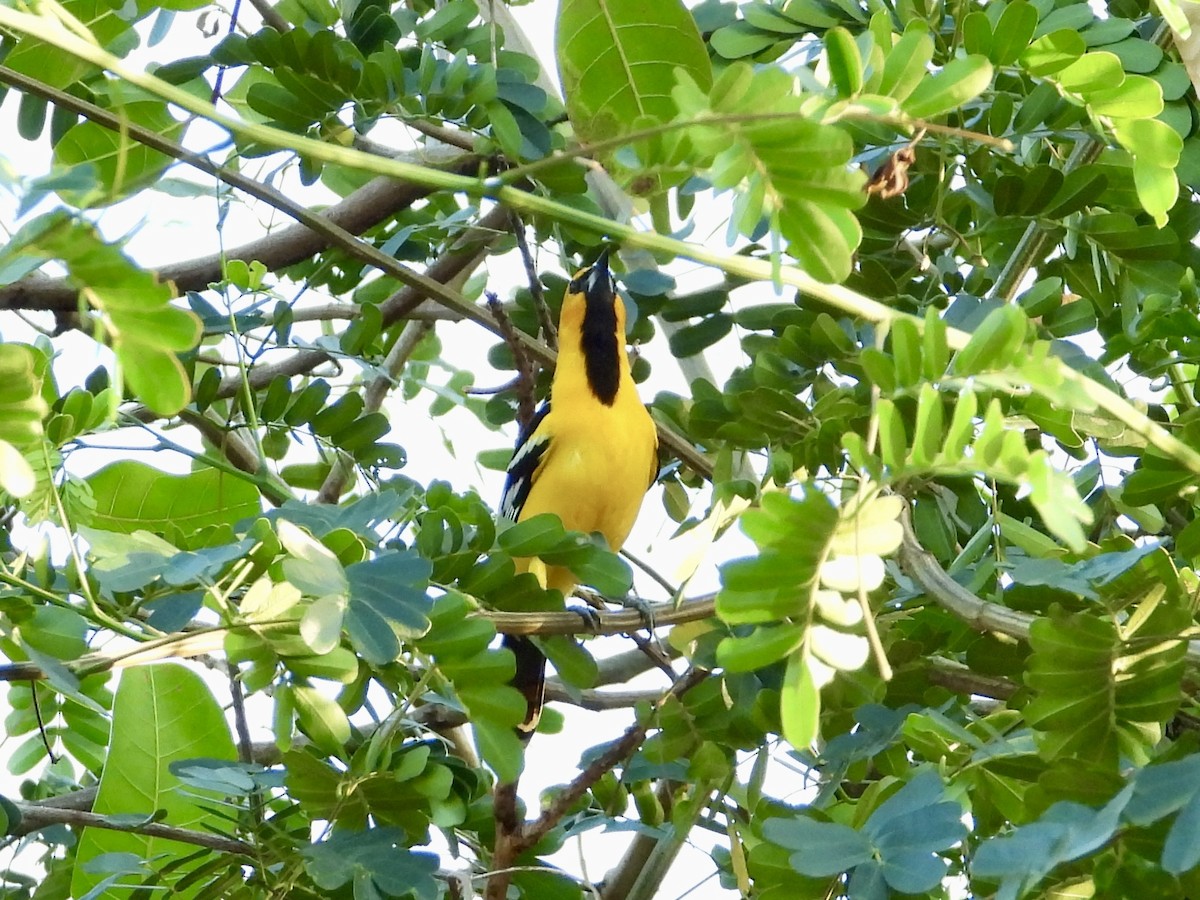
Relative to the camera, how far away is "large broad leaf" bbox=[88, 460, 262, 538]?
212cm

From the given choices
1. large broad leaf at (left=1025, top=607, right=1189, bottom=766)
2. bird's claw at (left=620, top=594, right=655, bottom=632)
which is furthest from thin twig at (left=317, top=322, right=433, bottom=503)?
large broad leaf at (left=1025, top=607, right=1189, bottom=766)

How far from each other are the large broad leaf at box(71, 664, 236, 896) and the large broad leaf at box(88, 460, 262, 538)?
231 millimetres

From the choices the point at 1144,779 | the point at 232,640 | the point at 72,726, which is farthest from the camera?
the point at 72,726

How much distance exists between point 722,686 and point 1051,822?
0.78m

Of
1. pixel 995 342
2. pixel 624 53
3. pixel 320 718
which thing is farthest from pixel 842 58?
pixel 320 718

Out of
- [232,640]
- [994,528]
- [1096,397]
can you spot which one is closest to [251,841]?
[232,640]

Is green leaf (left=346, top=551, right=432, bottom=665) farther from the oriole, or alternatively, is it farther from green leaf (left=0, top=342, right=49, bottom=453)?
the oriole

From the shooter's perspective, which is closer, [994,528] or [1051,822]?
[1051,822]

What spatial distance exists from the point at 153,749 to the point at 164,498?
1.25ft

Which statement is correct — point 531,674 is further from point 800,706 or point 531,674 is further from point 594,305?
point 800,706

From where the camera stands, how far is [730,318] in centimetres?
225

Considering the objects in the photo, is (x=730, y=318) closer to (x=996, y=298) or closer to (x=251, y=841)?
(x=996, y=298)

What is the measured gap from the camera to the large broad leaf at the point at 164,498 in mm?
2119

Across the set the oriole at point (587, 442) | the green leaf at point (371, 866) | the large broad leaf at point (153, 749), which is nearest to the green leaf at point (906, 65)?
the green leaf at point (371, 866)
